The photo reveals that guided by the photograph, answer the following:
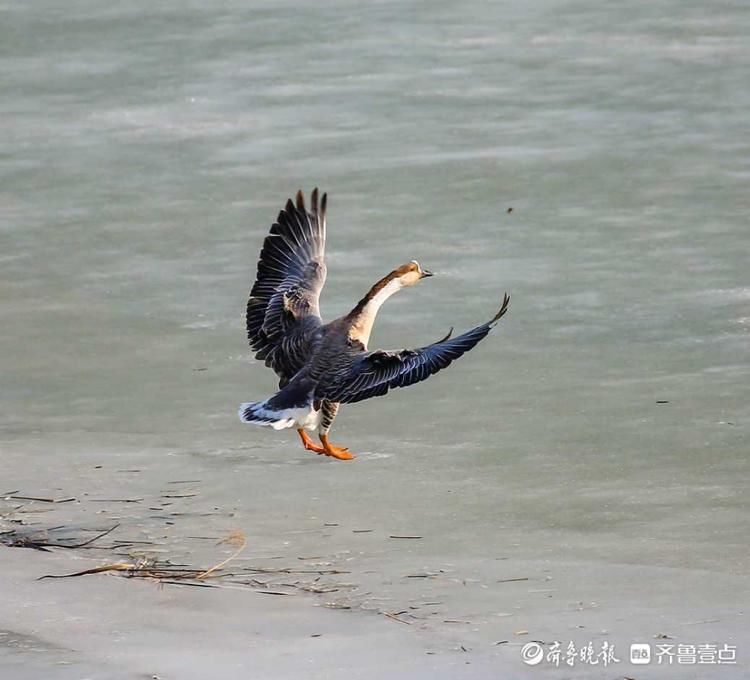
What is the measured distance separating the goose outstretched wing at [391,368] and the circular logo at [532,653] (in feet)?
5.56

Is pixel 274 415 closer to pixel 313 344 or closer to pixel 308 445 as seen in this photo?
pixel 308 445

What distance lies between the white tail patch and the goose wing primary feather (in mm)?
487

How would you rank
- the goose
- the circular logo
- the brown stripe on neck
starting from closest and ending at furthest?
1. the circular logo
2. the goose
3. the brown stripe on neck

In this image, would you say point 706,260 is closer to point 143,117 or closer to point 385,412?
point 385,412

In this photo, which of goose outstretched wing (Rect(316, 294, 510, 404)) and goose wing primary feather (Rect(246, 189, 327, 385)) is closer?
goose outstretched wing (Rect(316, 294, 510, 404))

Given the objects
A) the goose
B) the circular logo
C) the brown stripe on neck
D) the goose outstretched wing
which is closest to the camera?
the circular logo

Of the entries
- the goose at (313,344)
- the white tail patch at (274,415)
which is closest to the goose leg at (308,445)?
the goose at (313,344)

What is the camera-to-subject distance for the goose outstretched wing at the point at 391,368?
24.0ft

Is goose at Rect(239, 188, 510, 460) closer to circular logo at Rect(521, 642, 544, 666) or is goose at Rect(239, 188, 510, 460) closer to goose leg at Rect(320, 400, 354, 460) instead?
goose leg at Rect(320, 400, 354, 460)

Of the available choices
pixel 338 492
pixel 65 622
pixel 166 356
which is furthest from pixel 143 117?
pixel 65 622

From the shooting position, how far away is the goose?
7516 millimetres

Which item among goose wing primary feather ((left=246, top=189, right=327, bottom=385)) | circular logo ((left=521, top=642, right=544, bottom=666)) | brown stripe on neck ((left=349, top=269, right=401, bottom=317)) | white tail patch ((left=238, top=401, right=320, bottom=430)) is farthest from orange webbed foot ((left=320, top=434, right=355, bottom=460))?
circular logo ((left=521, top=642, right=544, bottom=666))

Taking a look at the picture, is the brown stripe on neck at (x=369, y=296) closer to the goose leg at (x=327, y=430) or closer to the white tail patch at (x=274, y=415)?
the goose leg at (x=327, y=430)

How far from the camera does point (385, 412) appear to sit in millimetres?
8891
